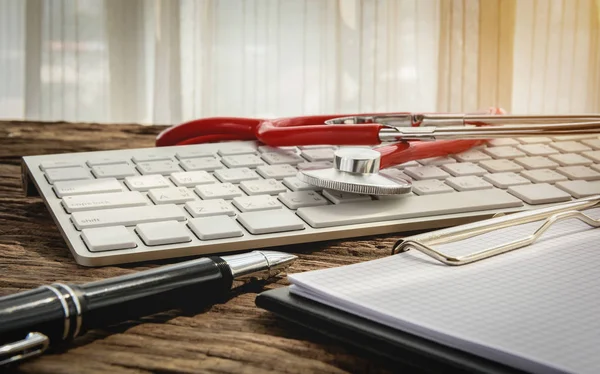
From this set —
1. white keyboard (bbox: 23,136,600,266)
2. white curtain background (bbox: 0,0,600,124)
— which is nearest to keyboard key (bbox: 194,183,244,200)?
white keyboard (bbox: 23,136,600,266)

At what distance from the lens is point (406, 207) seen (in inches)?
25.1

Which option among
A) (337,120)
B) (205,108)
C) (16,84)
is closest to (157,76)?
(205,108)

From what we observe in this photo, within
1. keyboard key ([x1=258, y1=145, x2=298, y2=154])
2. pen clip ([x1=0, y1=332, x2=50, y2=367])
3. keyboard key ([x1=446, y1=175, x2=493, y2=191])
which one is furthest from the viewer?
keyboard key ([x1=258, y1=145, x2=298, y2=154])

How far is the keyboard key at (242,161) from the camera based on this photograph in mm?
734

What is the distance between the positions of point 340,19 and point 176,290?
2.07 meters

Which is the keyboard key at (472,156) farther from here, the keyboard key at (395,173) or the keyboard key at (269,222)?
the keyboard key at (269,222)

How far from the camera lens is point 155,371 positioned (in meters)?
0.37

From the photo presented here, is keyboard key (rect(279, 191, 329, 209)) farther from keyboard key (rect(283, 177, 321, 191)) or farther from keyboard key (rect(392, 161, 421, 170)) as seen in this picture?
keyboard key (rect(392, 161, 421, 170))

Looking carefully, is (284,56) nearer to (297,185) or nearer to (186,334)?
(297,185)

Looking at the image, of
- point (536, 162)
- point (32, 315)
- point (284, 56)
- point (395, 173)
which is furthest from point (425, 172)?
point (284, 56)

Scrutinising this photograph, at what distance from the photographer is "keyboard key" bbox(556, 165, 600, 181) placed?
75 cm

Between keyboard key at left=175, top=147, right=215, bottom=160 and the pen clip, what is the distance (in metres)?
0.39

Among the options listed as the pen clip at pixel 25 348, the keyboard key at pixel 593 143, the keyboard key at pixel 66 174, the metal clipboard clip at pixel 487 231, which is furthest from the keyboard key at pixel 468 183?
the pen clip at pixel 25 348

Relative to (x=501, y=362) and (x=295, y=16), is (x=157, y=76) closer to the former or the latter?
(x=295, y=16)
